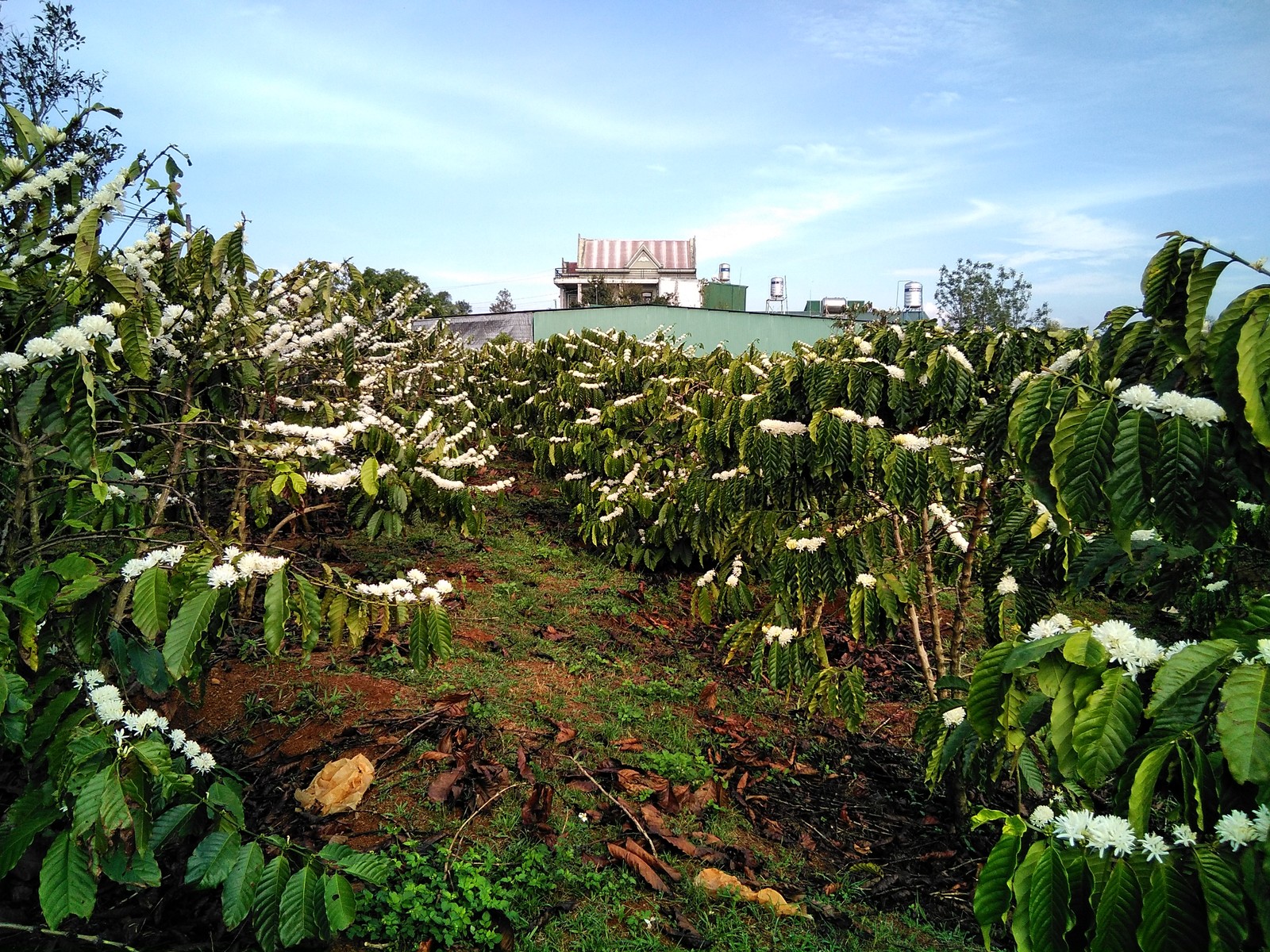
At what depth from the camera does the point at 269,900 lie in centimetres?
183

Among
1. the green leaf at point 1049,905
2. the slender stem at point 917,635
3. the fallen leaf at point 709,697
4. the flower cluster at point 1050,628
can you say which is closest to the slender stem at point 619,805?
the fallen leaf at point 709,697

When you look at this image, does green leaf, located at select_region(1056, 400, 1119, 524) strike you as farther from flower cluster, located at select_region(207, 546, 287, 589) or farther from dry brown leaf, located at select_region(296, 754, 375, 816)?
dry brown leaf, located at select_region(296, 754, 375, 816)

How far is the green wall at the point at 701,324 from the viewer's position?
698 inches

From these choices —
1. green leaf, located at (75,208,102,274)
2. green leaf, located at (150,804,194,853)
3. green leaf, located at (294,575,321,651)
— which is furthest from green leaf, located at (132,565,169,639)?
green leaf, located at (75,208,102,274)

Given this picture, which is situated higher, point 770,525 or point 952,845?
point 770,525

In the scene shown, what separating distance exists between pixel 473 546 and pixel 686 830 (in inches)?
167

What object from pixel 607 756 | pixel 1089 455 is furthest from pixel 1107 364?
pixel 607 756

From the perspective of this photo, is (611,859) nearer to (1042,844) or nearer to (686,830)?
(686,830)

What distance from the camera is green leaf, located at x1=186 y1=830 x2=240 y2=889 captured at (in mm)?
1777

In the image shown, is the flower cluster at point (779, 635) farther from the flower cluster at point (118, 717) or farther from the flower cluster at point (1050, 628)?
the flower cluster at point (118, 717)

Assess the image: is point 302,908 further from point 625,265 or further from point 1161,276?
point 625,265

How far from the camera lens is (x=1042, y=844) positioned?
1.16 metres

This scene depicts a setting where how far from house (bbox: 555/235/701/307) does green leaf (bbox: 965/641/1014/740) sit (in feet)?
129

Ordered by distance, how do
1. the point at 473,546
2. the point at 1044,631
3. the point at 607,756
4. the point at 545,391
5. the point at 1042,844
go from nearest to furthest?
A: the point at 1042,844 → the point at 1044,631 → the point at 607,756 → the point at 473,546 → the point at 545,391
